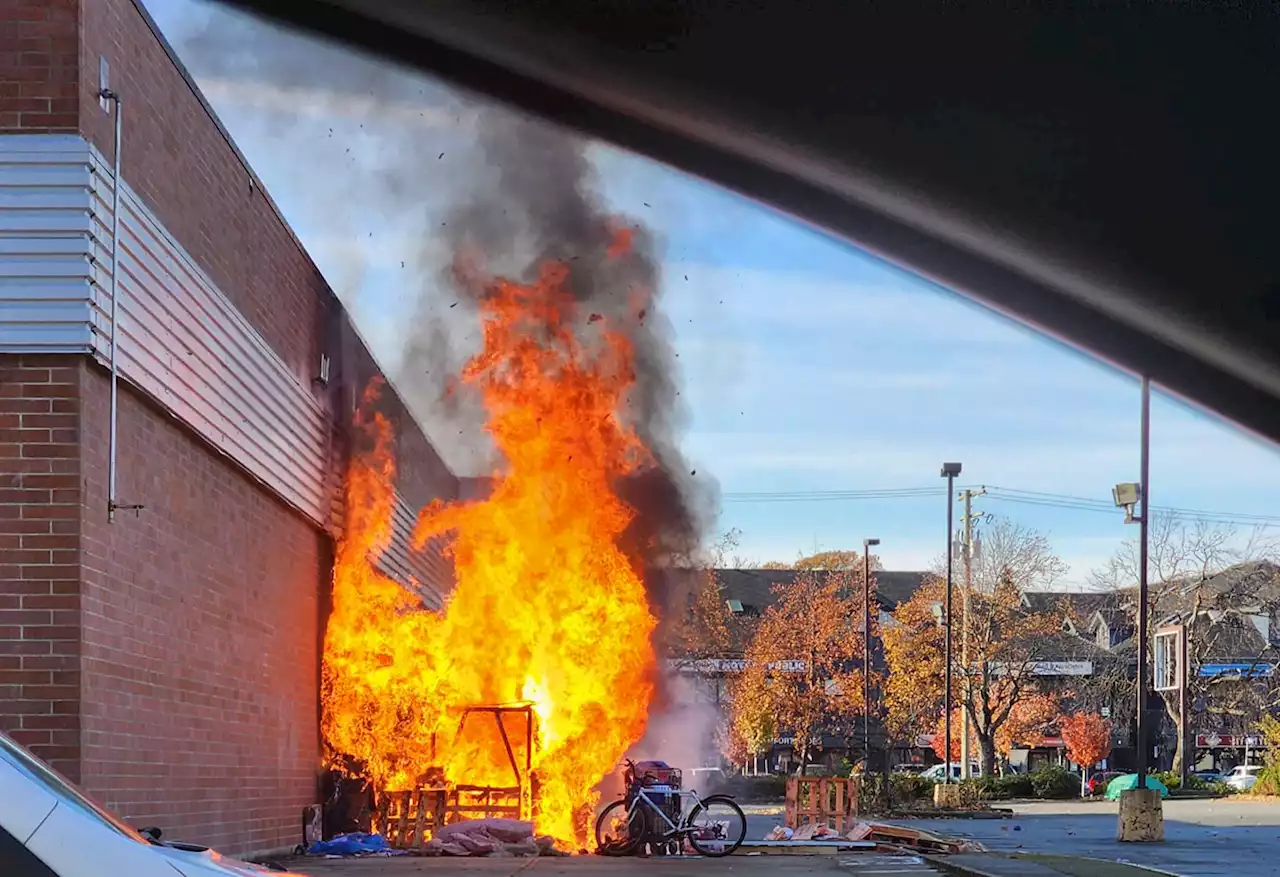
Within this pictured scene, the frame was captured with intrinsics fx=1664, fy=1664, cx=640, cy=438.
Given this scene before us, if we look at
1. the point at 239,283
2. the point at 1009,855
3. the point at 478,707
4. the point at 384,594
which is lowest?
the point at 1009,855

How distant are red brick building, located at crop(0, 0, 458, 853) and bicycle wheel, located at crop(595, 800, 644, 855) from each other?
13.0 feet

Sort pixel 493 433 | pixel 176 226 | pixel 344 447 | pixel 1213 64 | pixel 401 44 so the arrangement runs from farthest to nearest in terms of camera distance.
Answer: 1. pixel 493 433
2. pixel 344 447
3. pixel 176 226
4. pixel 401 44
5. pixel 1213 64

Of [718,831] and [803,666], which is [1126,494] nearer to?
[718,831]

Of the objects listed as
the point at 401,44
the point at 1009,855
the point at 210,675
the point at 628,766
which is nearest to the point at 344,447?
the point at 628,766

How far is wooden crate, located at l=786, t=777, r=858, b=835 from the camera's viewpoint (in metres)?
25.2

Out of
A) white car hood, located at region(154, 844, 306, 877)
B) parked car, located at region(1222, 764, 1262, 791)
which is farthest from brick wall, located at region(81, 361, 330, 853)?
parked car, located at region(1222, 764, 1262, 791)

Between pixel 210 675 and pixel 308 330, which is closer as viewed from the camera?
pixel 210 675

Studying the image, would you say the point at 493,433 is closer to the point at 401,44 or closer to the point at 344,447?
the point at 344,447

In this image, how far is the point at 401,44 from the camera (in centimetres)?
373

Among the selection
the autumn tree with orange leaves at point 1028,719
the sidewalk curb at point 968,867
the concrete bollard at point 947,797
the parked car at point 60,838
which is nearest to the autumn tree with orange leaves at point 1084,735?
the autumn tree with orange leaves at point 1028,719

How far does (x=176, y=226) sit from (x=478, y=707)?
944 centimetres

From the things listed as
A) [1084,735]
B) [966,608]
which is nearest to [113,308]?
[966,608]

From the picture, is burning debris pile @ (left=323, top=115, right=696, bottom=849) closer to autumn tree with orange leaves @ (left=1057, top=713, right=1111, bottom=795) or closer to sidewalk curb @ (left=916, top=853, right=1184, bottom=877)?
sidewalk curb @ (left=916, top=853, right=1184, bottom=877)

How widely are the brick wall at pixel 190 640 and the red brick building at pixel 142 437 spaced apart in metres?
0.03
